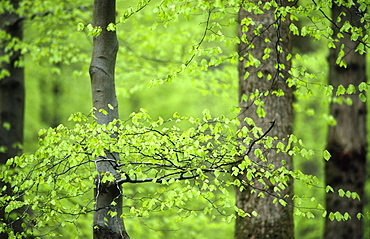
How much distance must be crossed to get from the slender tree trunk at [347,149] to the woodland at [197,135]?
19mm

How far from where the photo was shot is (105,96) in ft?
15.8

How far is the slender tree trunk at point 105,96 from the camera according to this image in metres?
4.54

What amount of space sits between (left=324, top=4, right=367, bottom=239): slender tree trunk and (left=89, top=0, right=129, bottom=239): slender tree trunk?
12.7 ft

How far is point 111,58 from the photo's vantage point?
488cm

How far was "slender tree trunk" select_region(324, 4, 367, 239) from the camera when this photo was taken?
6953 mm

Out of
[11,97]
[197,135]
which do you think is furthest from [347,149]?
[11,97]

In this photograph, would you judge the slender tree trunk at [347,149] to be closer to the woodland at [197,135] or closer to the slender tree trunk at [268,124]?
the woodland at [197,135]

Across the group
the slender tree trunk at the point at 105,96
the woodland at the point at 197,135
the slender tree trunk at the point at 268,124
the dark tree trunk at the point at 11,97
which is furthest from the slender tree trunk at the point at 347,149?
the dark tree trunk at the point at 11,97

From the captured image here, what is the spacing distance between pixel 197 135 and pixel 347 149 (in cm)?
393

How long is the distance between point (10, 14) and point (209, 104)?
11259mm

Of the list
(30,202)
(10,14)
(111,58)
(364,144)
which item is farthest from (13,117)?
(364,144)

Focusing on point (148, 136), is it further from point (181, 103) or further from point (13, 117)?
point (181, 103)

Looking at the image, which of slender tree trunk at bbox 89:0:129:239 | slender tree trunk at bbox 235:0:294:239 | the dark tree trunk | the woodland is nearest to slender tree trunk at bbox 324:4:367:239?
the woodland

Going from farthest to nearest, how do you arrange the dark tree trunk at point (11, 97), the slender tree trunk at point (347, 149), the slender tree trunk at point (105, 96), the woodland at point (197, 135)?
the dark tree trunk at point (11, 97)
the slender tree trunk at point (347, 149)
the slender tree trunk at point (105, 96)
the woodland at point (197, 135)
